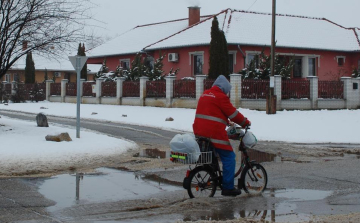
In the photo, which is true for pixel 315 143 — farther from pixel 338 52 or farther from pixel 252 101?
pixel 338 52

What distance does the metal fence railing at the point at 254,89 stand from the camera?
88.7ft

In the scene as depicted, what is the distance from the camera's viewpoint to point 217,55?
29.6 metres

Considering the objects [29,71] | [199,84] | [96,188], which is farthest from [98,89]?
[96,188]

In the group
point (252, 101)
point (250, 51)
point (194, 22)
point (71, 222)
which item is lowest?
point (71, 222)

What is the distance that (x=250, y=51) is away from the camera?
34656 mm

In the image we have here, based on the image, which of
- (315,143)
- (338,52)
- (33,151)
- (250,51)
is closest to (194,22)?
(250,51)

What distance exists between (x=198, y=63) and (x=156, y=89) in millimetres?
6309

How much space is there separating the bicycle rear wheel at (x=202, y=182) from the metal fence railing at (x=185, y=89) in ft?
66.0

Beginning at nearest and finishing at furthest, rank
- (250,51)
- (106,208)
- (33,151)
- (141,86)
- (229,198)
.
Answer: (106,208) → (229,198) → (33,151) → (141,86) → (250,51)

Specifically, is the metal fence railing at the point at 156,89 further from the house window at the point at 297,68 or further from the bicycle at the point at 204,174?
the bicycle at the point at 204,174

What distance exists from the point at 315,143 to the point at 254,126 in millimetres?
4455

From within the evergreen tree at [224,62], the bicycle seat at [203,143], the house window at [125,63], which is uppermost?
the house window at [125,63]

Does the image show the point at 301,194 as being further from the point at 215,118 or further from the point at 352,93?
the point at 352,93

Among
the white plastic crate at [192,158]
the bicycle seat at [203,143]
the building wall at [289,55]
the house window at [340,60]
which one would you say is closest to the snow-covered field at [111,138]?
the white plastic crate at [192,158]
